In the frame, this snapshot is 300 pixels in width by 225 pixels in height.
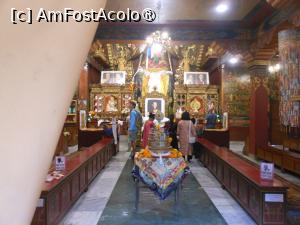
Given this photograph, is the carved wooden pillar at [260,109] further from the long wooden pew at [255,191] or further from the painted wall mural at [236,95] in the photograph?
the painted wall mural at [236,95]

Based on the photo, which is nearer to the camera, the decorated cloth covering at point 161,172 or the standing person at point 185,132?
the decorated cloth covering at point 161,172

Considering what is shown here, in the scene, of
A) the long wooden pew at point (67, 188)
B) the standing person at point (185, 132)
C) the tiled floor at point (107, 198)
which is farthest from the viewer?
the standing person at point (185, 132)

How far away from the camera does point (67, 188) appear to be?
14.1 feet

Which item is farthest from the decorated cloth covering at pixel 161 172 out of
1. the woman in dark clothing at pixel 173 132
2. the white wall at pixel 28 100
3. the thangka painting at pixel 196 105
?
the thangka painting at pixel 196 105

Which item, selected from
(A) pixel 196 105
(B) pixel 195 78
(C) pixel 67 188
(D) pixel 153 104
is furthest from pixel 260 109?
(B) pixel 195 78

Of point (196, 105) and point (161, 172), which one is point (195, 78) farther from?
point (161, 172)

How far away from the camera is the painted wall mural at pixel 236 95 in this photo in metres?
15.0

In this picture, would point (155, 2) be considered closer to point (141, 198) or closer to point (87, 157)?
point (87, 157)

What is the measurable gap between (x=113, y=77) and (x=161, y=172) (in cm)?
1433

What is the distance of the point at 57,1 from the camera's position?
0.69 metres

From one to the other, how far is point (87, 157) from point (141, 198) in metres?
1.37

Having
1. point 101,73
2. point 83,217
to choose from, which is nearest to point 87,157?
point 83,217

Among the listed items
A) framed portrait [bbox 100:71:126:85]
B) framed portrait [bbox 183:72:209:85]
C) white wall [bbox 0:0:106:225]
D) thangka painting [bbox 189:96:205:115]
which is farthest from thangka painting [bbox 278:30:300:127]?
framed portrait [bbox 100:71:126:85]

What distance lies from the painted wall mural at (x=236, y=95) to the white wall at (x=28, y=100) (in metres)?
14.9
